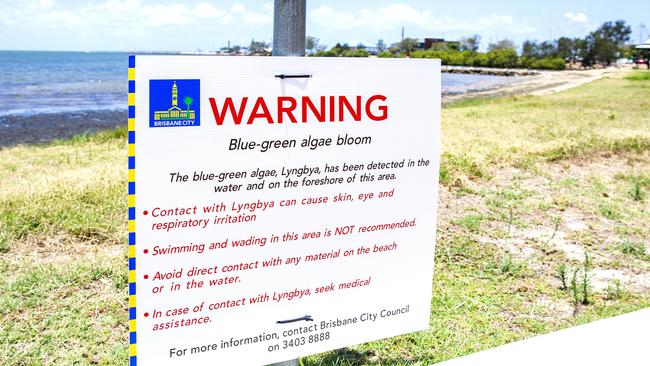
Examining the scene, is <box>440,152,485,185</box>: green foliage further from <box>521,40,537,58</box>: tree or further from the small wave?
<box>521,40,537,58</box>: tree

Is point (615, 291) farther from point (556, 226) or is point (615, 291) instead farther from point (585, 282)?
point (556, 226)

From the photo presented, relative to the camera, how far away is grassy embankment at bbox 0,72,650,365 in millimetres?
3461

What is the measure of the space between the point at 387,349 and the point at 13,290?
2.34 meters

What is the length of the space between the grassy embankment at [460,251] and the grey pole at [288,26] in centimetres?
168

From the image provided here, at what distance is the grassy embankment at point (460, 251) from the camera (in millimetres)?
3461

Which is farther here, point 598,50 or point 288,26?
point 598,50

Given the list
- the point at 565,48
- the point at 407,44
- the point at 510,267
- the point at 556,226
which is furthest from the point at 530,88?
the point at 565,48

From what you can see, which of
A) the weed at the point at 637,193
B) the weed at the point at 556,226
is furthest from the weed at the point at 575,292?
the weed at the point at 637,193

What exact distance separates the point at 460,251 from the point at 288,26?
2.95 metres

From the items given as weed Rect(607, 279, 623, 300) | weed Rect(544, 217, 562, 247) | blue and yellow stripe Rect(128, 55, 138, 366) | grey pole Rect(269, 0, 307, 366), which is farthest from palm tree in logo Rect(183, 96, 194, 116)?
weed Rect(544, 217, 562, 247)

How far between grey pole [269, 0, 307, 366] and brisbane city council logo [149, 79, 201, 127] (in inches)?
18.9

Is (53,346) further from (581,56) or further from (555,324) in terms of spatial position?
(581,56)

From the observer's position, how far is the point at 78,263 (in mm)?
4223

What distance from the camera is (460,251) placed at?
16.3ft
